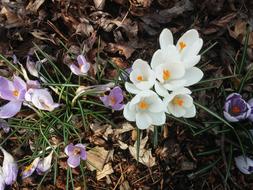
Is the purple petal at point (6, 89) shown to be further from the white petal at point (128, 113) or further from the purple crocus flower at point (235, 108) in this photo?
the purple crocus flower at point (235, 108)

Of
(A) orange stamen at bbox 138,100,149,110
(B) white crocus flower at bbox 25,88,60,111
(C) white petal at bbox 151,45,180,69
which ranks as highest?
(C) white petal at bbox 151,45,180,69

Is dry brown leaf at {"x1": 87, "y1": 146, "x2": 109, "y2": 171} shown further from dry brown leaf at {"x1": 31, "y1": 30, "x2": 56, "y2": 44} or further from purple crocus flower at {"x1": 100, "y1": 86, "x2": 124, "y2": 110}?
dry brown leaf at {"x1": 31, "y1": 30, "x2": 56, "y2": 44}

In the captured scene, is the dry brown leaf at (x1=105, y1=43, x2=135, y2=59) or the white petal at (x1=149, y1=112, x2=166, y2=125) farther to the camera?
the dry brown leaf at (x1=105, y1=43, x2=135, y2=59)

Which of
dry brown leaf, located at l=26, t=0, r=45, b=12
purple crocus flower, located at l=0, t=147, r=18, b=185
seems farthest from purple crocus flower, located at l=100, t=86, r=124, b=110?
dry brown leaf, located at l=26, t=0, r=45, b=12

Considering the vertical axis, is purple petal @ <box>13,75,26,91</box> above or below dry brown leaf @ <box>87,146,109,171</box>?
above

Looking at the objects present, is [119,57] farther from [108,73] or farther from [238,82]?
[238,82]

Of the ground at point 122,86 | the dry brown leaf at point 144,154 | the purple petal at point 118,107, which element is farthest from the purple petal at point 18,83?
the dry brown leaf at point 144,154
